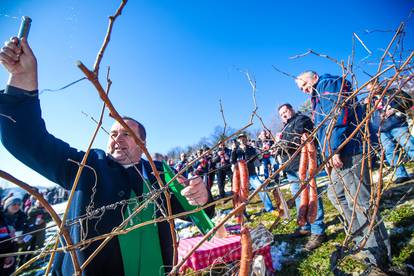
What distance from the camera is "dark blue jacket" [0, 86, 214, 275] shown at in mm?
1251

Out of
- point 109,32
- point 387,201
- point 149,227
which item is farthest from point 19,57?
point 387,201

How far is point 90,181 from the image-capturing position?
1689 millimetres

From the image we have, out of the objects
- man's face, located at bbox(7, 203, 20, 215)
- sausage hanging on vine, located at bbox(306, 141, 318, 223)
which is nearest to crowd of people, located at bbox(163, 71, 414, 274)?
sausage hanging on vine, located at bbox(306, 141, 318, 223)

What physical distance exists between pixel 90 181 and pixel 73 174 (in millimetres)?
147

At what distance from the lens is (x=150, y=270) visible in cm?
164

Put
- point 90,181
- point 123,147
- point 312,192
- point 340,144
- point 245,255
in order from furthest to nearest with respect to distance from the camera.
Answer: point 340,144 → point 123,147 → point 90,181 → point 312,192 → point 245,255

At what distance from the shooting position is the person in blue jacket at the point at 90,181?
1112 mm

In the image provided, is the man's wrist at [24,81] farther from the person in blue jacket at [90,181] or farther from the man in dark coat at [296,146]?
the man in dark coat at [296,146]

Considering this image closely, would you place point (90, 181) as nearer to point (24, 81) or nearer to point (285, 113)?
point (24, 81)

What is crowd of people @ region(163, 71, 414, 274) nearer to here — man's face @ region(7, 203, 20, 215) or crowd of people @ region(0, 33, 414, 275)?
crowd of people @ region(0, 33, 414, 275)

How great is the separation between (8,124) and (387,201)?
221 inches

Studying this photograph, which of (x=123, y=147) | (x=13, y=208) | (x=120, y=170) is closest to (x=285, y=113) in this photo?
(x=123, y=147)

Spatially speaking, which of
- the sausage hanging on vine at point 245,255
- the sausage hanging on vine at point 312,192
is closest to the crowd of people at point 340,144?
the sausage hanging on vine at point 312,192

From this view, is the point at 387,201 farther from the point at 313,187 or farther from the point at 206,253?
the point at 313,187
